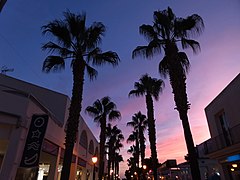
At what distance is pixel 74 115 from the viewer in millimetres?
11023

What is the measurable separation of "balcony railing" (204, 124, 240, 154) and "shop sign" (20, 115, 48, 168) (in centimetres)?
1163

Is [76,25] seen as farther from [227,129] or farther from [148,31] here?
[227,129]

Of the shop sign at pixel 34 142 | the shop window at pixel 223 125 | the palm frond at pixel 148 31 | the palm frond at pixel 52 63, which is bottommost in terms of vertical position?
the shop sign at pixel 34 142


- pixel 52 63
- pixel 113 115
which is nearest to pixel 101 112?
pixel 113 115

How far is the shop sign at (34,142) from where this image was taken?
9680 millimetres

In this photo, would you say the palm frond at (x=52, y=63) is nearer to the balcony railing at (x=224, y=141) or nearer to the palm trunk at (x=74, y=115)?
the palm trunk at (x=74, y=115)

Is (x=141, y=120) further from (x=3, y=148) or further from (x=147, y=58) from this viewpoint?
(x=3, y=148)

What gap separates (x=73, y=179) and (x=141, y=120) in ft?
61.1

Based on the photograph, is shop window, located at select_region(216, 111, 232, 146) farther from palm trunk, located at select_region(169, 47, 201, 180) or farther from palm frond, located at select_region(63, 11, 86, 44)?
palm frond, located at select_region(63, 11, 86, 44)

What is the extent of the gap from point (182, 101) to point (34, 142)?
26.7 ft

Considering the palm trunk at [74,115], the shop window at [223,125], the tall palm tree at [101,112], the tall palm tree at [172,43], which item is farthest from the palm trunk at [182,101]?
the tall palm tree at [101,112]

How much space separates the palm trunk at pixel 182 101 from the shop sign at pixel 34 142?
24.1 ft

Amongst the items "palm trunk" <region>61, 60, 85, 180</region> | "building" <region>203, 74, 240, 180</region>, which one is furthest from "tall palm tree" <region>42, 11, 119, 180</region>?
"building" <region>203, 74, 240, 180</region>

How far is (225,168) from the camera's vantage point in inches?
628
